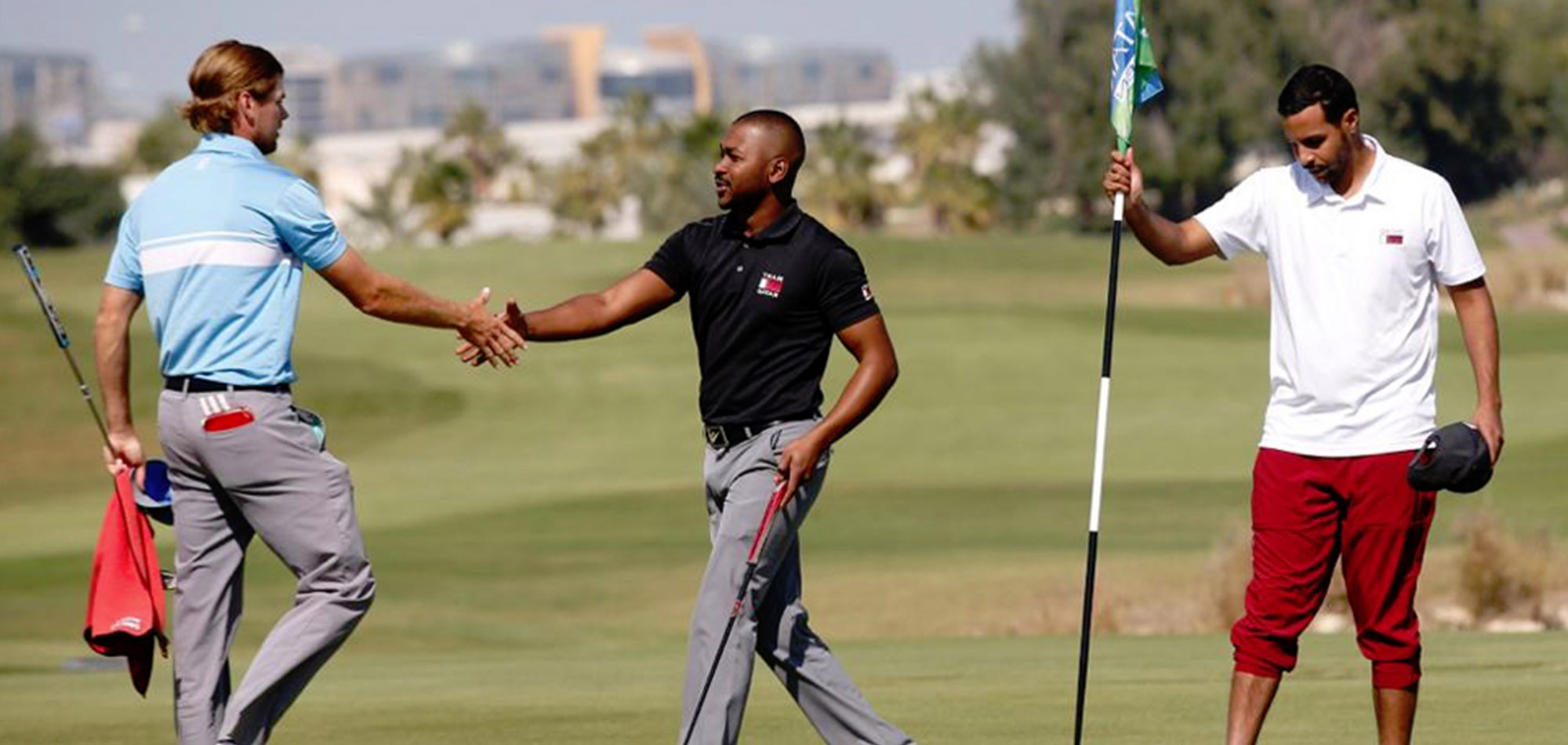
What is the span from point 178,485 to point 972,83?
11375 centimetres

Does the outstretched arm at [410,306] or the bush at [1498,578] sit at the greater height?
the outstretched arm at [410,306]

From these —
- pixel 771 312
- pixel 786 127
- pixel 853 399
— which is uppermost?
pixel 786 127

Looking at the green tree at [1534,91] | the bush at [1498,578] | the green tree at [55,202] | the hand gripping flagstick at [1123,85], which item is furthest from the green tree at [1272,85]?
the hand gripping flagstick at [1123,85]

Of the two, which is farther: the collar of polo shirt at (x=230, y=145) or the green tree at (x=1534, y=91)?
the green tree at (x=1534, y=91)

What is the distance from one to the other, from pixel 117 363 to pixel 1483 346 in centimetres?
418

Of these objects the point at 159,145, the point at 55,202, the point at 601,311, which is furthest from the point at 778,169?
the point at 159,145

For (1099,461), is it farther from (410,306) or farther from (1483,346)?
(410,306)

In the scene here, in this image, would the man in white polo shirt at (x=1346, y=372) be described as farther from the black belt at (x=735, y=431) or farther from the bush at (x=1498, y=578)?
the bush at (x=1498, y=578)

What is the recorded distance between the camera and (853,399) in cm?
866

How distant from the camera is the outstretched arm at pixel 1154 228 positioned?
28.9 feet

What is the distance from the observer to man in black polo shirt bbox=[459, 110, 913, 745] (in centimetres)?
866

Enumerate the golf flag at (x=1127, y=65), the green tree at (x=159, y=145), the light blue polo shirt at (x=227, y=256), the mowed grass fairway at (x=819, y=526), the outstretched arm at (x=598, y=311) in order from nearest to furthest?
the light blue polo shirt at (x=227, y=256), the outstretched arm at (x=598, y=311), the golf flag at (x=1127, y=65), the mowed grass fairway at (x=819, y=526), the green tree at (x=159, y=145)

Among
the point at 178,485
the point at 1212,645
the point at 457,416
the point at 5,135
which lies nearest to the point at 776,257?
the point at 178,485

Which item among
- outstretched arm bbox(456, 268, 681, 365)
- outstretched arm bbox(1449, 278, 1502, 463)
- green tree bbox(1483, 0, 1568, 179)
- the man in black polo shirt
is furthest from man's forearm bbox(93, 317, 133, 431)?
green tree bbox(1483, 0, 1568, 179)
